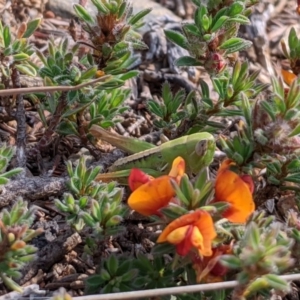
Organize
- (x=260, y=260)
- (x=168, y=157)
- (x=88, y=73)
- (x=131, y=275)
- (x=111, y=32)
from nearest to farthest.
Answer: (x=260, y=260)
(x=131, y=275)
(x=168, y=157)
(x=88, y=73)
(x=111, y=32)

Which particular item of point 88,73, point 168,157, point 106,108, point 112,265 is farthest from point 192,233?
point 106,108

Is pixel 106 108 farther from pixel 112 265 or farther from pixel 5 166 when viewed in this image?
pixel 112 265

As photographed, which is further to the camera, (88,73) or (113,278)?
(88,73)

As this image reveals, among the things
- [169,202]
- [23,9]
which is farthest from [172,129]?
[23,9]

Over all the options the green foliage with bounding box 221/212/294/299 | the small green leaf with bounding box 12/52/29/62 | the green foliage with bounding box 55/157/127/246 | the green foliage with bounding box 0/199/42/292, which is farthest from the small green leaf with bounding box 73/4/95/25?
the green foliage with bounding box 221/212/294/299

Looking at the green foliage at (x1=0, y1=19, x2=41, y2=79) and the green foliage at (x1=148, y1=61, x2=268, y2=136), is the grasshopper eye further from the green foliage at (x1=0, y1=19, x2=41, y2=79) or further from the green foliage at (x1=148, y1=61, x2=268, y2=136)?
the green foliage at (x1=0, y1=19, x2=41, y2=79)
